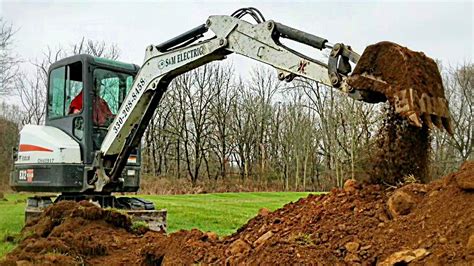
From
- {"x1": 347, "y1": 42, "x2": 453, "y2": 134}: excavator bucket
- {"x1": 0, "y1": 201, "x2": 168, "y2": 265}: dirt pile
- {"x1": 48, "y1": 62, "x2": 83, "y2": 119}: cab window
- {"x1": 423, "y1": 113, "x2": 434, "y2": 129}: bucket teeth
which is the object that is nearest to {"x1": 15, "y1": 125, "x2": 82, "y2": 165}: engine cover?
{"x1": 48, "y1": 62, "x2": 83, "y2": 119}: cab window

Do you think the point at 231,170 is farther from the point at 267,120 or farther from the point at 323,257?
the point at 323,257

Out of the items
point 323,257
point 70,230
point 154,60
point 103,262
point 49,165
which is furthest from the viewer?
point 49,165

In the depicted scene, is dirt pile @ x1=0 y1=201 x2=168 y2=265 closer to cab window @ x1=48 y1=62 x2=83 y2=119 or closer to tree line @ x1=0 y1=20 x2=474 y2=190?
cab window @ x1=48 y1=62 x2=83 y2=119

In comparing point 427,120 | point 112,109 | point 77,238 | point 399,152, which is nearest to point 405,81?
point 427,120

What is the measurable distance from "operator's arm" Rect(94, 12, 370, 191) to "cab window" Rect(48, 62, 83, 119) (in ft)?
3.64

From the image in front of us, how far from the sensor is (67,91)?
968 centimetres

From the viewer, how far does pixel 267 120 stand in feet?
142

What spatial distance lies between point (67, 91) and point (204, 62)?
325 cm

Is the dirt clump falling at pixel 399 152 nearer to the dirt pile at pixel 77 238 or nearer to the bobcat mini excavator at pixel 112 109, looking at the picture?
the bobcat mini excavator at pixel 112 109

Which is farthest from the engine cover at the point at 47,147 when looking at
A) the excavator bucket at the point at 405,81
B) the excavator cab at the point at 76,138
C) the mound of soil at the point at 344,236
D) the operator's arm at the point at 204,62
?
the excavator bucket at the point at 405,81

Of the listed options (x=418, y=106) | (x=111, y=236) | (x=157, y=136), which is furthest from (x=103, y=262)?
(x=157, y=136)

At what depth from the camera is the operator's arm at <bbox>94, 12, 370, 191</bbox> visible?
5.71 metres

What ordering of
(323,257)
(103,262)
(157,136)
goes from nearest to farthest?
(323,257), (103,262), (157,136)

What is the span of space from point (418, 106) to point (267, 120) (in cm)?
3864
